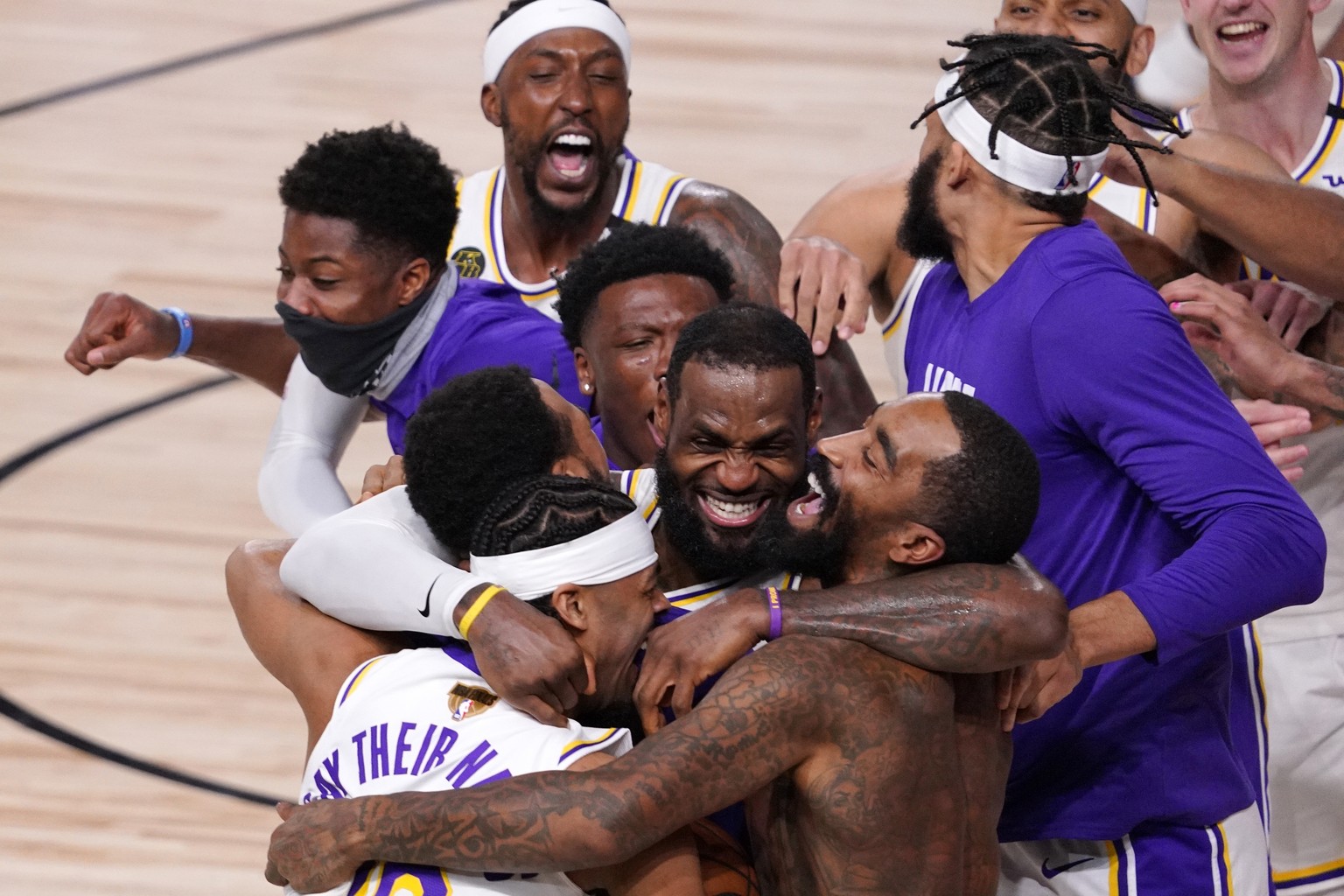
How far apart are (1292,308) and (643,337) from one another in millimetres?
1597

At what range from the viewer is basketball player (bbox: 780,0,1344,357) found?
3.62 m

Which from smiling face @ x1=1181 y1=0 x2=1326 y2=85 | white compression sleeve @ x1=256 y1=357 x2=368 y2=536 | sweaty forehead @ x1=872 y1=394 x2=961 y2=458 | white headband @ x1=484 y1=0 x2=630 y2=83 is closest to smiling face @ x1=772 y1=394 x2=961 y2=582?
sweaty forehead @ x1=872 y1=394 x2=961 y2=458

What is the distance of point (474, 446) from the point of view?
2883 millimetres

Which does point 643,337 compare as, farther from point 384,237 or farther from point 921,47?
point 921,47

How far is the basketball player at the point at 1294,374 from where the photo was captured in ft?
12.3

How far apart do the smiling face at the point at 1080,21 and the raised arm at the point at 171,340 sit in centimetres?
214

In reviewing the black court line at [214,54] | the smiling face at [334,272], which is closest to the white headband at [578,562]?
the smiling face at [334,272]

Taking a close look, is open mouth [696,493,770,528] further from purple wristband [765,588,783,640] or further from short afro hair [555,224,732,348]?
short afro hair [555,224,732,348]

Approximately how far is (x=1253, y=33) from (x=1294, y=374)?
44.1 inches

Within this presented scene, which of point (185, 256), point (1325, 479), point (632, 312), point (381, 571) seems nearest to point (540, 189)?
point (632, 312)

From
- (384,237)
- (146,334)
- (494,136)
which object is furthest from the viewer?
(494,136)

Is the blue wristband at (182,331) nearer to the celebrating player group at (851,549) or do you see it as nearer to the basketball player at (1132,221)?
the celebrating player group at (851,549)

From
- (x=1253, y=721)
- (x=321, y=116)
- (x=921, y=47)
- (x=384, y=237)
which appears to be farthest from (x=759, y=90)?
(x=1253, y=721)

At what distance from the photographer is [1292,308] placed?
4.06 m
